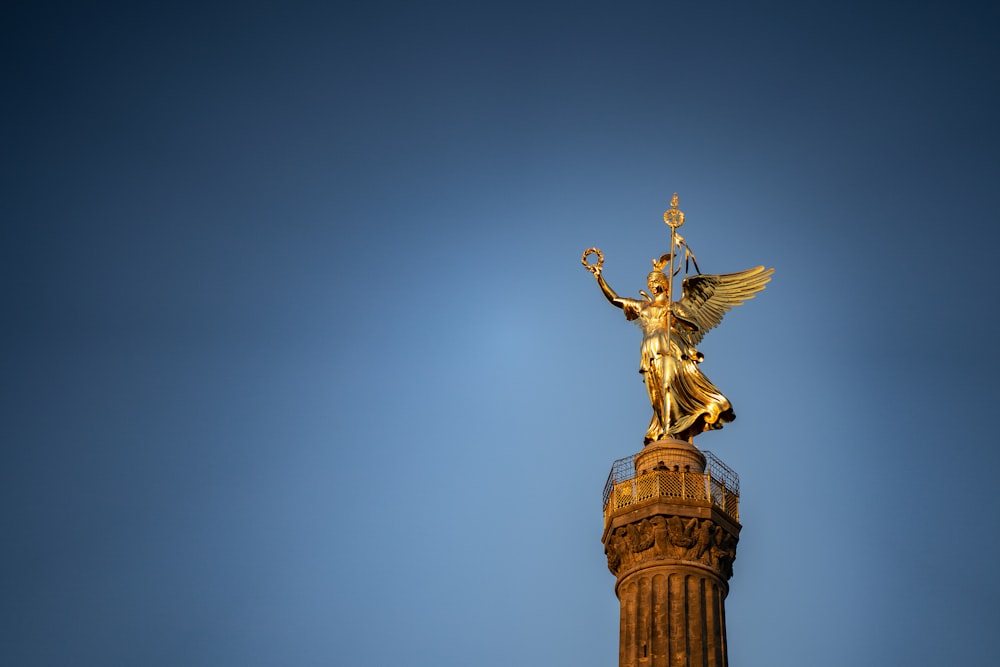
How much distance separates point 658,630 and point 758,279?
12.5 m

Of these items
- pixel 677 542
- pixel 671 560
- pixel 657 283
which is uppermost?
pixel 657 283

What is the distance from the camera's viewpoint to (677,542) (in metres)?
34.2

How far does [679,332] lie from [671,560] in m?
7.83

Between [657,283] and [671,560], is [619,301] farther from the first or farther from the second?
[671,560]

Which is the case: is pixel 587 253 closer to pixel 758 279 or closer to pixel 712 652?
pixel 758 279

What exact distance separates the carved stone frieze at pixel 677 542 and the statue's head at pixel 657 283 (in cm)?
814

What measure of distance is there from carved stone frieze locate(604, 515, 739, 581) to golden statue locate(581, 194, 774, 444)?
325 centimetres

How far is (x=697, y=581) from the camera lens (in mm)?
33906

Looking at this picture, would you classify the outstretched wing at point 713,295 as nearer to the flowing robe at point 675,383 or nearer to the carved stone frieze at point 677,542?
the flowing robe at point 675,383

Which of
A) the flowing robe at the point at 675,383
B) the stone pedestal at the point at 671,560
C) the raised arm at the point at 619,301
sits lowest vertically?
the stone pedestal at the point at 671,560

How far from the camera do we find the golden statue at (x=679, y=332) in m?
37.7

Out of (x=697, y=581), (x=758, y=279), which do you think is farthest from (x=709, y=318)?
(x=697, y=581)

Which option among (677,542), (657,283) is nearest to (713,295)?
(657,283)

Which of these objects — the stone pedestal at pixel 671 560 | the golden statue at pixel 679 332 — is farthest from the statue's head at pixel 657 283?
the stone pedestal at pixel 671 560
